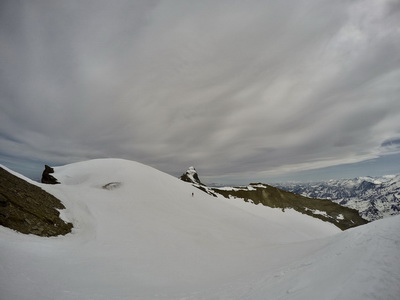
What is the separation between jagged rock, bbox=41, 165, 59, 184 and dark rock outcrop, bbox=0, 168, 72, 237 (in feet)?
83.8

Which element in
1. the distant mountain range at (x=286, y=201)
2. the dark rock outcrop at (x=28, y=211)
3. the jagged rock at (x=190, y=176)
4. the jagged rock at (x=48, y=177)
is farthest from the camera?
the jagged rock at (x=190, y=176)

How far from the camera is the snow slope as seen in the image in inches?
294

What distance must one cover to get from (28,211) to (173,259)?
42.3 feet

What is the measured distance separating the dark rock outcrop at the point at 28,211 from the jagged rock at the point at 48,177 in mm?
25546

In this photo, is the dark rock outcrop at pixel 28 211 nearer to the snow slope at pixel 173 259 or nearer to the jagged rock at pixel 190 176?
the snow slope at pixel 173 259

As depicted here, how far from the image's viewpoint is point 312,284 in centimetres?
758

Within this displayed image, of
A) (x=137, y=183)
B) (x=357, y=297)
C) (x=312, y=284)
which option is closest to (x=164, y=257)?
(x=312, y=284)

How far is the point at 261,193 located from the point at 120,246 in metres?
131

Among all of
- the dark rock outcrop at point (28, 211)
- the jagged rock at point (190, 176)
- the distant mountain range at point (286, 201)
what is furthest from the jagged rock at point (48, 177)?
the jagged rock at point (190, 176)

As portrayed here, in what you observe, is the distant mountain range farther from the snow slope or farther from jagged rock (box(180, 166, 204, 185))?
the snow slope

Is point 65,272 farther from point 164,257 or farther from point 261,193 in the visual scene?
point 261,193

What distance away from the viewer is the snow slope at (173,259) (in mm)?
7461

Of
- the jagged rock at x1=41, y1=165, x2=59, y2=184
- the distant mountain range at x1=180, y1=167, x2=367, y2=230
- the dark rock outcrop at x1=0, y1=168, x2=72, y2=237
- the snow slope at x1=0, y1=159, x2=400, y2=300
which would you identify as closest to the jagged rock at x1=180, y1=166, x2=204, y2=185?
the distant mountain range at x1=180, y1=167, x2=367, y2=230

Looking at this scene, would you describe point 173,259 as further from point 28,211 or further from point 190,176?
point 190,176
